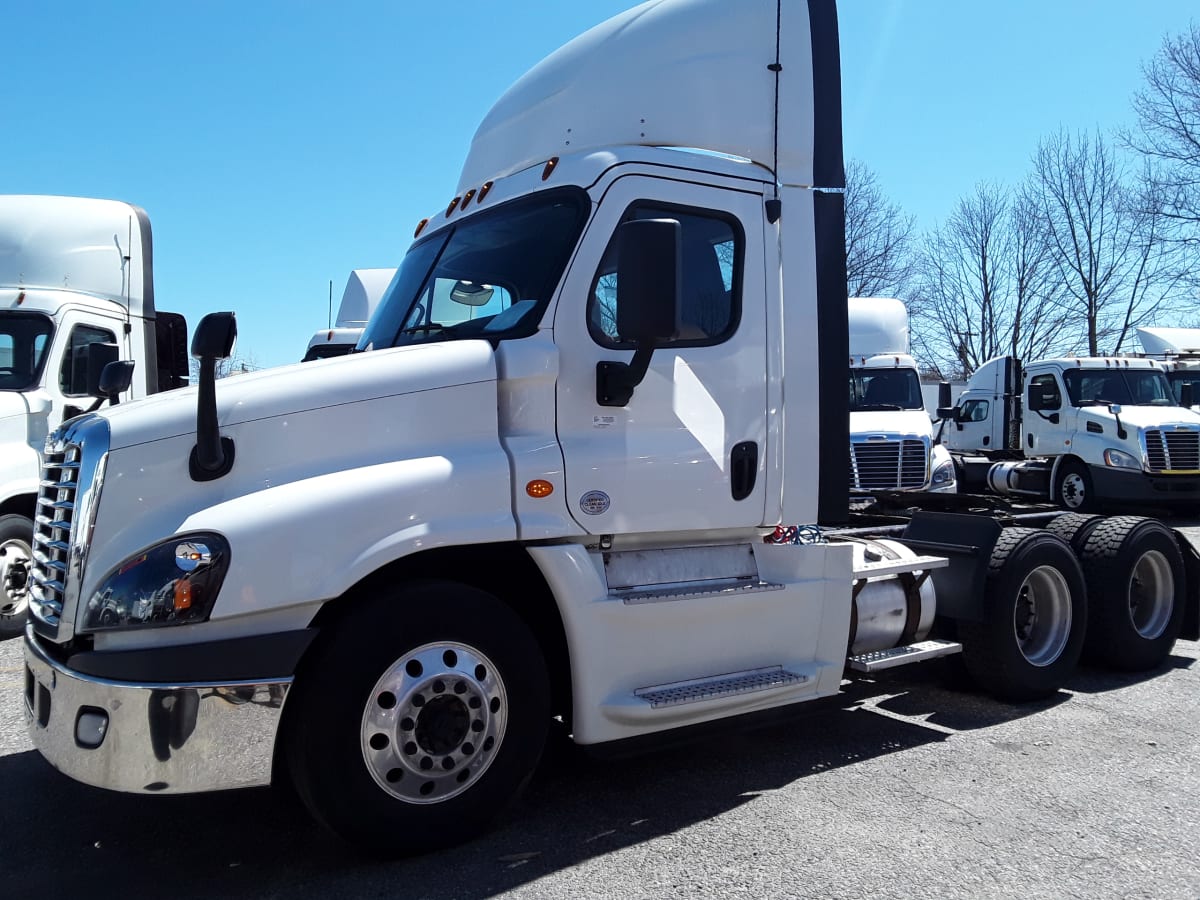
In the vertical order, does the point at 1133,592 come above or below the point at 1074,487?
below

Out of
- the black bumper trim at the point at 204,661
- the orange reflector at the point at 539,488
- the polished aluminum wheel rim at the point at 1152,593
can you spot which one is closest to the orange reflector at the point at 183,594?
the black bumper trim at the point at 204,661

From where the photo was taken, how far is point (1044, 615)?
6.23 meters

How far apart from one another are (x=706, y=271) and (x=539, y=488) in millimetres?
1374

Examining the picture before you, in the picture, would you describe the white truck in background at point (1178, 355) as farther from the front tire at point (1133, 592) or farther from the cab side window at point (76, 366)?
the cab side window at point (76, 366)

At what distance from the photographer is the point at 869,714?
5.70m

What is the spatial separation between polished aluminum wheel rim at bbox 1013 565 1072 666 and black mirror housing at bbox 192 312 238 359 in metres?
4.86

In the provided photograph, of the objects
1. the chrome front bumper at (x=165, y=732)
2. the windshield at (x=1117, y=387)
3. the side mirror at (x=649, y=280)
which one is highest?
the windshield at (x=1117, y=387)

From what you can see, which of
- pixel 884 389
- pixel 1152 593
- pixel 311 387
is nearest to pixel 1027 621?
pixel 1152 593

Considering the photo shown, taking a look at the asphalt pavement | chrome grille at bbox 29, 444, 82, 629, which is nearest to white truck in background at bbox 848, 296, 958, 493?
the asphalt pavement

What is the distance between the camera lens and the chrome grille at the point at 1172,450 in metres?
15.6

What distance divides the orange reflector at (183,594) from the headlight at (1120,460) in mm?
15889

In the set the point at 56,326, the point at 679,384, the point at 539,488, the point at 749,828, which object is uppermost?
the point at 56,326

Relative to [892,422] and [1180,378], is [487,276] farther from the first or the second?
[1180,378]

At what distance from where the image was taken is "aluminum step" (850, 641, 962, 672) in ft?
16.7
